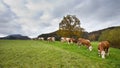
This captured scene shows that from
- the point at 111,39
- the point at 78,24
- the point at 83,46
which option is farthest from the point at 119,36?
the point at 78,24

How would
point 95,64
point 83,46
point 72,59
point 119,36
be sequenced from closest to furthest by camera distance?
point 95,64
point 72,59
point 83,46
point 119,36

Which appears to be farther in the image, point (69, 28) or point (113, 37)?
point (69, 28)

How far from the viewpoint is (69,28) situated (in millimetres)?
65000

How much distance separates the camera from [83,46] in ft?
103

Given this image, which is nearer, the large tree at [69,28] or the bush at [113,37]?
the bush at [113,37]

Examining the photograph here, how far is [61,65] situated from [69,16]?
52166 millimetres

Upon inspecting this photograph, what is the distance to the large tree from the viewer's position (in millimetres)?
63750

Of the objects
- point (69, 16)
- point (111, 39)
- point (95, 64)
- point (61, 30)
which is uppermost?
point (69, 16)

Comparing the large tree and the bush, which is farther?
the large tree

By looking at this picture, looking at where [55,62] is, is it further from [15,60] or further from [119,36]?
[119,36]

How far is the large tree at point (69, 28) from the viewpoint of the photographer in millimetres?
63750

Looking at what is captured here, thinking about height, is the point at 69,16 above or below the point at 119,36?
above

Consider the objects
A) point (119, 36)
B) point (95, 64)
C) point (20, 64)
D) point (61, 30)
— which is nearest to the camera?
point (20, 64)

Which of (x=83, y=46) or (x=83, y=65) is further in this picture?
(x=83, y=46)
